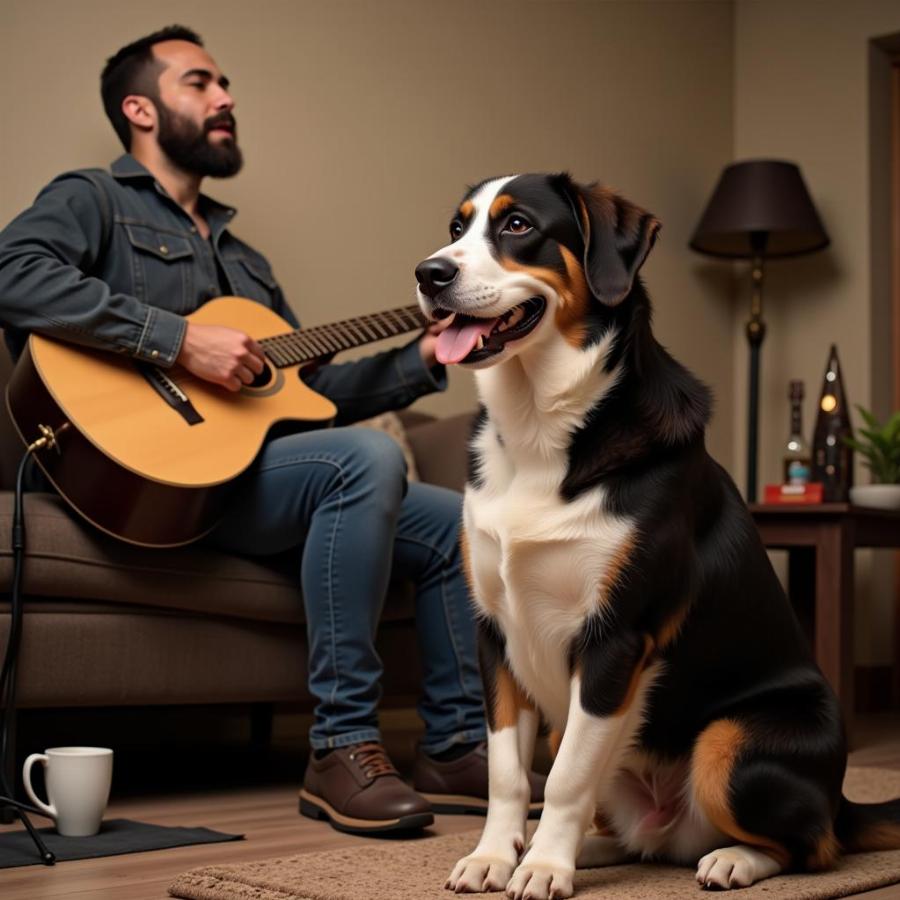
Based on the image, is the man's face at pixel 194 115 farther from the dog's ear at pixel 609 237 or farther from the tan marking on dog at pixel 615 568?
the tan marking on dog at pixel 615 568

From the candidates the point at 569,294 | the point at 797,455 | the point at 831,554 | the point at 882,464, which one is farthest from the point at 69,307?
the point at 882,464


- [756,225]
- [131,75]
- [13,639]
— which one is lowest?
[13,639]

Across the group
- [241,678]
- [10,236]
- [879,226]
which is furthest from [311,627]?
[879,226]

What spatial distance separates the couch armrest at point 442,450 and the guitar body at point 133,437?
2.17 feet

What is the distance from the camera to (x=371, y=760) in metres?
1.89

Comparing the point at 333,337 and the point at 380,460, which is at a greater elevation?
the point at 333,337

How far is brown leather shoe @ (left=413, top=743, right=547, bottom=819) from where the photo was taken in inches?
78.5

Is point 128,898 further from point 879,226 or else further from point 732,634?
point 879,226

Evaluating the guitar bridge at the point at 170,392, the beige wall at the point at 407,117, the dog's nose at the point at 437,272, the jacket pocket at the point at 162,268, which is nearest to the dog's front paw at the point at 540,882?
the dog's nose at the point at 437,272

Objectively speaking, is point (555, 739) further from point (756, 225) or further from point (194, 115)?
point (756, 225)

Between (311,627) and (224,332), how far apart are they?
1.64 feet

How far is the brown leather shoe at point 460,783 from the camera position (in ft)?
6.54

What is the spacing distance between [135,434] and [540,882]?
0.99 meters

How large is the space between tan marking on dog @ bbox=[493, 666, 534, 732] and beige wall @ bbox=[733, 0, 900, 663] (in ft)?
9.74
